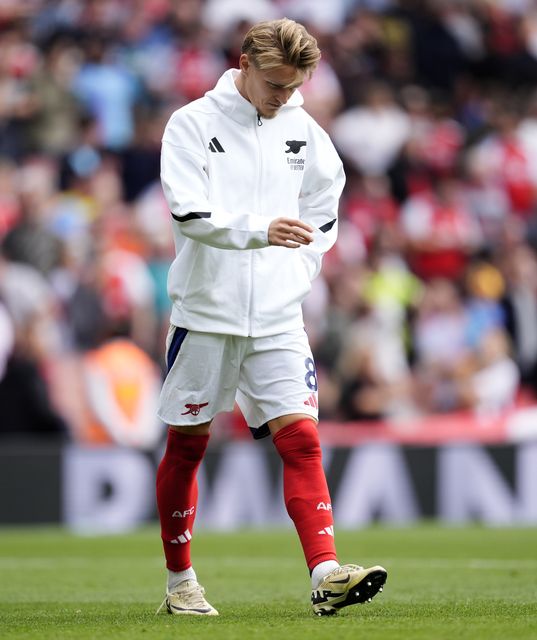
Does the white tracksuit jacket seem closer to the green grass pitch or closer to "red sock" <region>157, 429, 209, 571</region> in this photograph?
"red sock" <region>157, 429, 209, 571</region>

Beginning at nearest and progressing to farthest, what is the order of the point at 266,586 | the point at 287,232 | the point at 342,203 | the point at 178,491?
the point at 287,232 < the point at 178,491 < the point at 266,586 < the point at 342,203

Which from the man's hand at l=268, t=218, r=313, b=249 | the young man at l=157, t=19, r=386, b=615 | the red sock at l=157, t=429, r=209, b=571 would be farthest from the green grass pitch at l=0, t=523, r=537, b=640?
the man's hand at l=268, t=218, r=313, b=249

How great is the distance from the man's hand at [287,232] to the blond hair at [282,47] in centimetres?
60

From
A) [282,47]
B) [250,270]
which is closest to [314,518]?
[250,270]

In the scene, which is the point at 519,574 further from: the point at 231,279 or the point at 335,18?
the point at 335,18

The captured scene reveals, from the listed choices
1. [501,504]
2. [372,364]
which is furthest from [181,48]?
[501,504]

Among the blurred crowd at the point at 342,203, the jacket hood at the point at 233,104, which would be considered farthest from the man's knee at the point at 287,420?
the blurred crowd at the point at 342,203

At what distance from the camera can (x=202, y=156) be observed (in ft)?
19.2

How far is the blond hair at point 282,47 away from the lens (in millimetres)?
5676

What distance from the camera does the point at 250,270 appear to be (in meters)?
5.92

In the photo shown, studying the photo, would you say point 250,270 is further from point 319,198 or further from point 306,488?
point 306,488

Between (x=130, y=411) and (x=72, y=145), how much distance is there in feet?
12.3

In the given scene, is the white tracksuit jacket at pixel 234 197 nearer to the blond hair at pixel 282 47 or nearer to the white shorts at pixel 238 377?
the white shorts at pixel 238 377

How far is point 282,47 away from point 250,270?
86 centimetres
